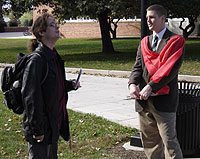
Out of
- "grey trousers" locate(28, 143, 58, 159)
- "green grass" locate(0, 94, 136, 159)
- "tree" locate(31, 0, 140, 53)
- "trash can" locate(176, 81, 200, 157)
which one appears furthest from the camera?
"tree" locate(31, 0, 140, 53)

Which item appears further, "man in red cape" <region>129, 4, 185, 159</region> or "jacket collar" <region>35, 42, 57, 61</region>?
"man in red cape" <region>129, 4, 185, 159</region>

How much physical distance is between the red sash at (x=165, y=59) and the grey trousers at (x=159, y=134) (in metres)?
0.27

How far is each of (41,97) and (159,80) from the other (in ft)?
4.16

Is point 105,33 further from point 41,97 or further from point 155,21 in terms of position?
point 41,97

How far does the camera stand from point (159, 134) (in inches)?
201

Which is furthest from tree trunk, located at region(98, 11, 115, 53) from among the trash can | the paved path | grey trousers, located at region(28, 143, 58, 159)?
grey trousers, located at region(28, 143, 58, 159)

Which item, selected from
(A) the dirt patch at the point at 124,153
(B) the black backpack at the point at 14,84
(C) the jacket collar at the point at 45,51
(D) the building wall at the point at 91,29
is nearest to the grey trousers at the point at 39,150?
(B) the black backpack at the point at 14,84

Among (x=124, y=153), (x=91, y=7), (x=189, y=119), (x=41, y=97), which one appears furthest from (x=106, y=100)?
(x=91, y=7)

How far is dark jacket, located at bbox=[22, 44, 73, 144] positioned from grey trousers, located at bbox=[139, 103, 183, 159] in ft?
3.95

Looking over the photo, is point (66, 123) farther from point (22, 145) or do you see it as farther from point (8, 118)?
point (8, 118)

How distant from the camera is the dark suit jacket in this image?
4.64 m

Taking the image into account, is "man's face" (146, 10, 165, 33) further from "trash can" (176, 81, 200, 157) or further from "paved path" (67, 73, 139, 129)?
"paved path" (67, 73, 139, 129)

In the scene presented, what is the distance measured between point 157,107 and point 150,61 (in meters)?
0.46

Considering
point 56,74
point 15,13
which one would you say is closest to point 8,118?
point 56,74
